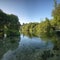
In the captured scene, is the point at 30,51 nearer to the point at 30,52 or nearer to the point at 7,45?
the point at 30,52

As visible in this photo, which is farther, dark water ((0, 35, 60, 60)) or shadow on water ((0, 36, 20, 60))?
shadow on water ((0, 36, 20, 60))

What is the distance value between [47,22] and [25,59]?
8117 cm

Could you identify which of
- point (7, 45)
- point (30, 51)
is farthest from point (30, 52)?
point (7, 45)

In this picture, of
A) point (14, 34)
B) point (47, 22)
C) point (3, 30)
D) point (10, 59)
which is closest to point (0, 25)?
point (3, 30)

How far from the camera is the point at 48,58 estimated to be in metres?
21.2

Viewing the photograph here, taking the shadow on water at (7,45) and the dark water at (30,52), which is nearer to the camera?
the dark water at (30,52)

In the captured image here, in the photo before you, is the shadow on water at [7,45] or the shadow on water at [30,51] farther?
the shadow on water at [7,45]

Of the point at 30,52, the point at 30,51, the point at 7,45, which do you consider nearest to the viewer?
the point at 30,52

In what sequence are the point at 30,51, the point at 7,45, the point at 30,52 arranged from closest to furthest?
the point at 30,52 < the point at 30,51 < the point at 7,45

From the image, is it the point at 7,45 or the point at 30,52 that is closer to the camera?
the point at 30,52

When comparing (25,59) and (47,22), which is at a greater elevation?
(47,22)

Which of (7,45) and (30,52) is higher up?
(7,45)

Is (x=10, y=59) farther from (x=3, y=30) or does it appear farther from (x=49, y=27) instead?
(x=49, y=27)

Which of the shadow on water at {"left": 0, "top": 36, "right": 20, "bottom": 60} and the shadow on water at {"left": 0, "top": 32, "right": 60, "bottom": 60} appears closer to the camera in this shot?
the shadow on water at {"left": 0, "top": 32, "right": 60, "bottom": 60}
